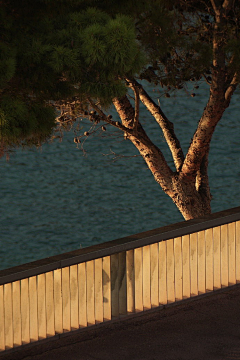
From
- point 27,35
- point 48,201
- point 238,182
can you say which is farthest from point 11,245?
point 27,35

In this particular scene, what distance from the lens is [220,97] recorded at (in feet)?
42.2

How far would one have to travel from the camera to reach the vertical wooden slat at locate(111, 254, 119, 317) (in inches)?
322

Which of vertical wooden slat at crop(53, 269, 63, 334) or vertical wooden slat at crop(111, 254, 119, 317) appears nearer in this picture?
vertical wooden slat at crop(53, 269, 63, 334)

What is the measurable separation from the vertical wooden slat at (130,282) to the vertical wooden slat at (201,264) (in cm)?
102

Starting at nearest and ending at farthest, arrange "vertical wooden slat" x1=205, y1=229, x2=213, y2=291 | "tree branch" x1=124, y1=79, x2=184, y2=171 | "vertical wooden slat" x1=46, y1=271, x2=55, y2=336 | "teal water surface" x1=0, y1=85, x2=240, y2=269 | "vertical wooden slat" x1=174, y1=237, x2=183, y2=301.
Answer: "vertical wooden slat" x1=46, y1=271, x2=55, y2=336 → "vertical wooden slat" x1=174, y1=237, x2=183, y2=301 → "vertical wooden slat" x1=205, y1=229, x2=213, y2=291 → "tree branch" x1=124, y1=79, x2=184, y2=171 → "teal water surface" x1=0, y1=85, x2=240, y2=269

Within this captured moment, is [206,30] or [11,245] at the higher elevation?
[206,30]

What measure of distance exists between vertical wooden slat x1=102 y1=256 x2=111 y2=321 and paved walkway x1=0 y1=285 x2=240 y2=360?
0.18 metres

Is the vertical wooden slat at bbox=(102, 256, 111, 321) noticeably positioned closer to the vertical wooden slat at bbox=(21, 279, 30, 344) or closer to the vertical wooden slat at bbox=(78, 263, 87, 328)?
the vertical wooden slat at bbox=(78, 263, 87, 328)

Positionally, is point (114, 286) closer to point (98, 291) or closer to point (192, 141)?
point (98, 291)

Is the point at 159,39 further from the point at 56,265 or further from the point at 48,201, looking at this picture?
the point at 48,201

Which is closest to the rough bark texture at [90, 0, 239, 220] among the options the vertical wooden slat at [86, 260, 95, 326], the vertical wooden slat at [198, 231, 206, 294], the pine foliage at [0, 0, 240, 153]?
the pine foliage at [0, 0, 240, 153]

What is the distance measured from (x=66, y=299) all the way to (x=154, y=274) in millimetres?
1205

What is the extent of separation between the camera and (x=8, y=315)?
7715 mm

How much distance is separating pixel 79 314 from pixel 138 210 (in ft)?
106
